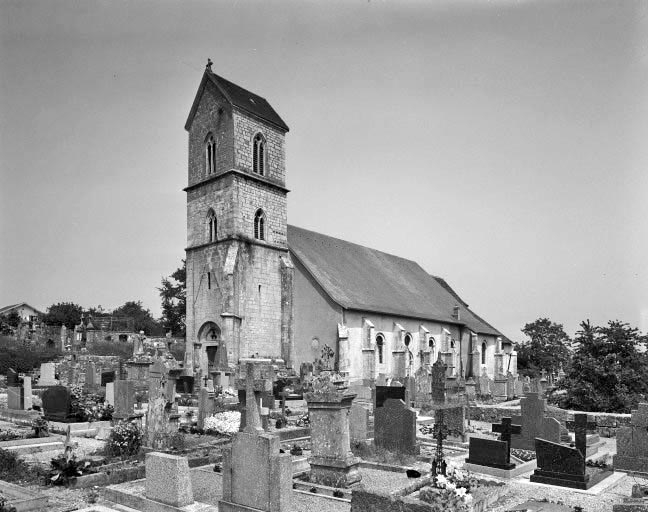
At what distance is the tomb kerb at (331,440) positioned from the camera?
382 inches

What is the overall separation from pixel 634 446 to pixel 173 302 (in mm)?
53737

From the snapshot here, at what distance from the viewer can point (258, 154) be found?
104ft

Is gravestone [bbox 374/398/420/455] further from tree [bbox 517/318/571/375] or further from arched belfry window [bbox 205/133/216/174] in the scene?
tree [bbox 517/318/571/375]

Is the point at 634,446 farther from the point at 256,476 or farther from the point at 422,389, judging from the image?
the point at 422,389

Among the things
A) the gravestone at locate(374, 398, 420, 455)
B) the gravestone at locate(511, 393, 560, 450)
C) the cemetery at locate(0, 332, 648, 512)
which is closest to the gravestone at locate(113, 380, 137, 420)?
the cemetery at locate(0, 332, 648, 512)

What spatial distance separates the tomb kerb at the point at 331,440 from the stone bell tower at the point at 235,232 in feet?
58.9

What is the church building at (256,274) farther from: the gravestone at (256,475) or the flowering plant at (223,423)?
the gravestone at (256,475)

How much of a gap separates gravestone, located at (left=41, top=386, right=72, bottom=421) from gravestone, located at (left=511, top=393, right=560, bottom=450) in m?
12.2

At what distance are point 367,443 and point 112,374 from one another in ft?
56.7

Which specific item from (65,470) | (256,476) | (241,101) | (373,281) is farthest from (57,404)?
(373,281)

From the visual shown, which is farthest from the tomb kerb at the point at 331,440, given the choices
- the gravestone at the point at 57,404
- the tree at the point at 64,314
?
the tree at the point at 64,314

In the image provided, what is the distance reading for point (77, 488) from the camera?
30.1 ft

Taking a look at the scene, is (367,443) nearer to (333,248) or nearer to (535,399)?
(535,399)

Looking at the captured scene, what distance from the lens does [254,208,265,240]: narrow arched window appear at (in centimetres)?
3069
